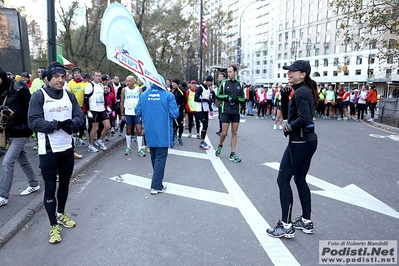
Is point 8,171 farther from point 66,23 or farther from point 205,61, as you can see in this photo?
point 205,61

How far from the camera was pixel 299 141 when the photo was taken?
Result: 359cm

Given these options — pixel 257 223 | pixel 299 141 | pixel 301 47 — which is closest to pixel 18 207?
pixel 257 223

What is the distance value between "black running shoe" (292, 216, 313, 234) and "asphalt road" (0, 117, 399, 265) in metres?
0.06

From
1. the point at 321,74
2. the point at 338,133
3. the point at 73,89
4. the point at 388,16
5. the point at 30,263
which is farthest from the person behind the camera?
the point at 321,74

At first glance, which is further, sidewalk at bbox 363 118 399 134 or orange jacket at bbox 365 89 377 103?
orange jacket at bbox 365 89 377 103

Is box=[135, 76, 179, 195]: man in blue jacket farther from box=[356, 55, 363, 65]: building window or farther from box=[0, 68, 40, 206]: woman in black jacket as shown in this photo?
box=[356, 55, 363, 65]: building window

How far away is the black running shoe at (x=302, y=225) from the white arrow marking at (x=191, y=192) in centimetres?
94

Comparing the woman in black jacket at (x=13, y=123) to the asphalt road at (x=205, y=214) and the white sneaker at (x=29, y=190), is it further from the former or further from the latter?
the asphalt road at (x=205, y=214)

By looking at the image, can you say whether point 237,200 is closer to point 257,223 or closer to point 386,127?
point 257,223

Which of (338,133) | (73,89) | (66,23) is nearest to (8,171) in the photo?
(73,89)

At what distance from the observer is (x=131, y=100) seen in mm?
7984

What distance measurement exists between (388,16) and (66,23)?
22.4 meters

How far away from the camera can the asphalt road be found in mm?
3299

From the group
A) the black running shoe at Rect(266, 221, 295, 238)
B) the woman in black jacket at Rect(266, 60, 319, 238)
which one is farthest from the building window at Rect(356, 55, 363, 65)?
the black running shoe at Rect(266, 221, 295, 238)
